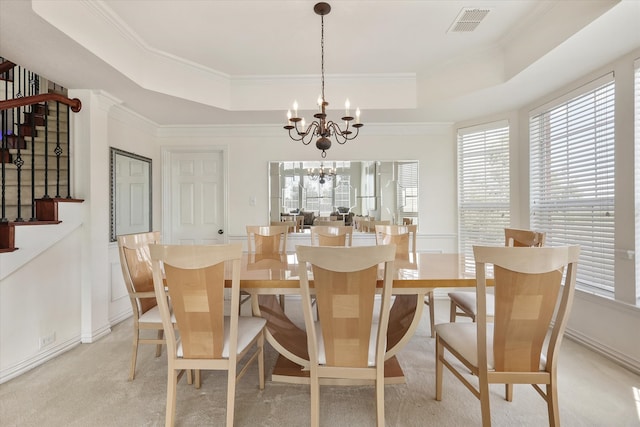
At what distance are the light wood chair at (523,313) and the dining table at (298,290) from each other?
0.31 metres

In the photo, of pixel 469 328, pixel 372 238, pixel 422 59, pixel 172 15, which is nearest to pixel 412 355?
pixel 469 328

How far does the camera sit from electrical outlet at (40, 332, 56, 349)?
243 cm

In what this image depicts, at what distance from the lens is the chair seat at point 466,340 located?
57.5 inches

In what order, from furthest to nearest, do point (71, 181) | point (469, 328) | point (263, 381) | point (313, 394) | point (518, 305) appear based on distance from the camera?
point (71, 181) < point (263, 381) < point (469, 328) < point (313, 394) < point (518, 305)

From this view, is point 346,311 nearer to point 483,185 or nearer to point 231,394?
point 231,394

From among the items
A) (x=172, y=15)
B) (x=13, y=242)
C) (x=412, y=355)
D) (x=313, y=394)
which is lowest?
(x=412, y=355)

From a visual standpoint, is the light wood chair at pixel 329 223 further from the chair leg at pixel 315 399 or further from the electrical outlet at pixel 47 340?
the electrical outlet at pixel 47 340

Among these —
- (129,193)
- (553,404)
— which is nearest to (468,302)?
(553,404)

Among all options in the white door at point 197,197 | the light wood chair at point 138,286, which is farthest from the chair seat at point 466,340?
the white door at point 197,197

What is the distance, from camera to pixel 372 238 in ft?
13.7

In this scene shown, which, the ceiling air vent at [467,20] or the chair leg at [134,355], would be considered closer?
the chair leg at [134,355]

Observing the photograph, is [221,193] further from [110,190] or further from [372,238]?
[372,238]

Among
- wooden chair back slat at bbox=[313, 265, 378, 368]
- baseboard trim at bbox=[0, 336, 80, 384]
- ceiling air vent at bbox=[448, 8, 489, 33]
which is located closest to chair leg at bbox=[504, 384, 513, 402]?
wooden chair back slat at bbox=[313, 265, 378, 368]

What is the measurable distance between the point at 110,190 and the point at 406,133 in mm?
3841
